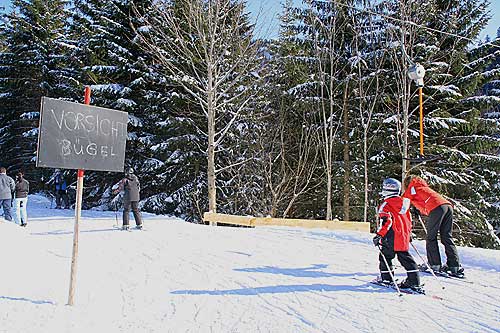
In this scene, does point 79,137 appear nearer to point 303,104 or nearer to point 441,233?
point 441,233

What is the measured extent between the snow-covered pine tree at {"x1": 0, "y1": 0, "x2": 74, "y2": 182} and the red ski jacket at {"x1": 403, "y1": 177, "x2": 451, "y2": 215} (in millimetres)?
24328

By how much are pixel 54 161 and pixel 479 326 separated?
5190 millimetres

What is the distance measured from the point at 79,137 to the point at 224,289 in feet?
9.60

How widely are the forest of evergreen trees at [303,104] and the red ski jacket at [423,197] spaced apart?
9.63m

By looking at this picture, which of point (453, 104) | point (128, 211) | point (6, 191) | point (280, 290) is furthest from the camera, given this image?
point (453, 104)

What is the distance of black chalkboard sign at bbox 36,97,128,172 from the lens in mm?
4562

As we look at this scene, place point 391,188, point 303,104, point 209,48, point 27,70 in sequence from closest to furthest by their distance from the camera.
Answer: point 391,188, point 209,48, point 303,104, point 27,70

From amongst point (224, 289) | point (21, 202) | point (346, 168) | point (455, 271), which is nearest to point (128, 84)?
point (21, 202)

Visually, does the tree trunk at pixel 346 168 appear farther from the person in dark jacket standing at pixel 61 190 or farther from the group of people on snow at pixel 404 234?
the person in dark jacket standing at pixel 61 190

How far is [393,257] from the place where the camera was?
5.80 m

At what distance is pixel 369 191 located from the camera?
760 inches

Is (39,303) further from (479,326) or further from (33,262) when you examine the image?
(479,326)

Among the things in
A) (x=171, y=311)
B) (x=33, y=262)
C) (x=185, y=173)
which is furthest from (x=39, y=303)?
(x=185, y=173)

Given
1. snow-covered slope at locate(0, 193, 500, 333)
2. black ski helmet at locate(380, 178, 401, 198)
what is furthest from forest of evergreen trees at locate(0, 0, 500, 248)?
black ski helmet at locate(380, 178, 401, 198)
